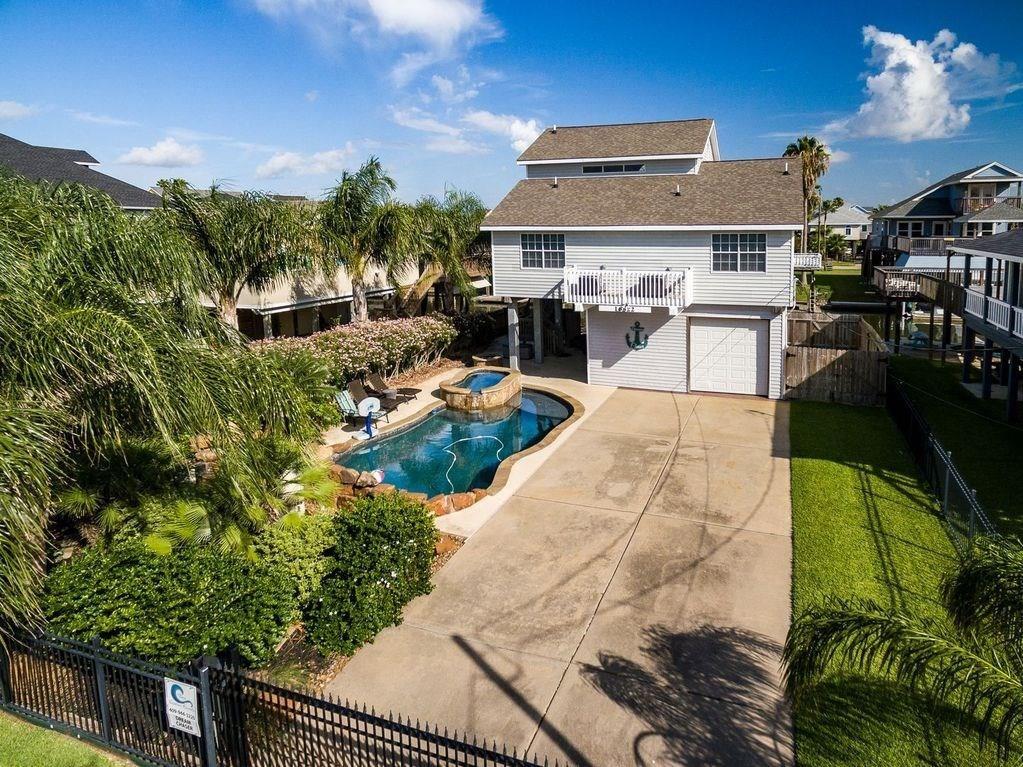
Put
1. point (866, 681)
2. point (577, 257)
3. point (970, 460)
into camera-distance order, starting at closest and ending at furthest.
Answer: point (866, 681) → point (970, 460) → point (577, 257)

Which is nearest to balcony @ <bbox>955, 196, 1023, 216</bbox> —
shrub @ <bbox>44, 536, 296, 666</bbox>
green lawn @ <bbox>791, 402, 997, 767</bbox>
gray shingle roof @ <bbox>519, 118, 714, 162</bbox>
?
gray shingle roof @ <bbox>519, 118, 714, 162</bbox>

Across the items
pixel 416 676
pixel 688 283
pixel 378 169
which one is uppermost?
pixel 378 169

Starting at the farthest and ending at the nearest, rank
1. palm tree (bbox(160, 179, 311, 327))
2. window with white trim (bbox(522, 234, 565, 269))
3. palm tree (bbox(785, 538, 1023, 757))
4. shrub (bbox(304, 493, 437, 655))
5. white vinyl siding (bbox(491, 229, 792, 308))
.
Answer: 1. window with white trim (bbox(522, 234, 565, 269))
2. white vinyl siding (bbox(491, 229, 792, 308))
3. palm tree (bbox(160, 179, 311, 327))
4. shrub (bbox(304, 493, 437, 655))
5. palm tree (bbox(785, 538, 1023, 757))

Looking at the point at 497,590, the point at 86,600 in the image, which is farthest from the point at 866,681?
the point at 86,600

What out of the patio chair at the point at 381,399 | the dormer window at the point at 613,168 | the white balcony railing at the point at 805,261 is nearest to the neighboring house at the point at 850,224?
the white balcony railing at the point at 805,261

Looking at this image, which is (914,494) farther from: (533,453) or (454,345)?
(454,345)

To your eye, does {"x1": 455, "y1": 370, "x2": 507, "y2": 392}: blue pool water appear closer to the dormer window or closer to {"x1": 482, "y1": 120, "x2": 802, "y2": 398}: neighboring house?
{"x1": 482, "y1": 120, "x2": 802, "y2": 398}: neighboring house

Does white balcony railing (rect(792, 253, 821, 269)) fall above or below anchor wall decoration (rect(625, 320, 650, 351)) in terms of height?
above
